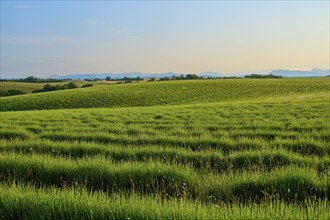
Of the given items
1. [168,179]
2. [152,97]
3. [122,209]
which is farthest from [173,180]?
[152,97]

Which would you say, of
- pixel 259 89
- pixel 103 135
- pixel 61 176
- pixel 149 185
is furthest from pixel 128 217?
pixel 259 89

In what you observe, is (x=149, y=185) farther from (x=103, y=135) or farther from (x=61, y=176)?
(x=103, y=135)

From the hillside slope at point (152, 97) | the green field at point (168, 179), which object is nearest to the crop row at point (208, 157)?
the green field at point (168, 179)

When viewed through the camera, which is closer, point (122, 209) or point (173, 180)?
point (122, 209)

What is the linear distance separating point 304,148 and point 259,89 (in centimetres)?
5479

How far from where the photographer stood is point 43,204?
4.32 m

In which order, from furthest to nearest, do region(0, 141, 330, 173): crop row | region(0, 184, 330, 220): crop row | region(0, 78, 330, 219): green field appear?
region(0, 141, 330, 173): crop row, region(0, 78, 330, 219): green field, region(0, 184, 330, 220): crop row

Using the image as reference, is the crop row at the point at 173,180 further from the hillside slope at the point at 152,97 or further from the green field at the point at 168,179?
the hillside slope at the point at 152,97

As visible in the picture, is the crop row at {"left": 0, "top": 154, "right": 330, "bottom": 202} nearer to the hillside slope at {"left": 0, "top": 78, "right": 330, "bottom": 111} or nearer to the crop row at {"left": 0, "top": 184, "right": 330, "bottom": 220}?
the crop row at {"left": 0, "top": 184, "right": 330, "bottom": 220}

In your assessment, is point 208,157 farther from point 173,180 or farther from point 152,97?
point 152,97

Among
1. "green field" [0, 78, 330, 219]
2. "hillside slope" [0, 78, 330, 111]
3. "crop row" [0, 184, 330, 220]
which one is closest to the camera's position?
"crop row" [0, 184, 330, 220]

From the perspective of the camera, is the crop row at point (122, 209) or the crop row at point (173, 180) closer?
the crop row at point (122, 209)

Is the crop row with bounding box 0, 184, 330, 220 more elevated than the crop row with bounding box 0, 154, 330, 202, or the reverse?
the crop row with bounding box 0, 184, 330, 220

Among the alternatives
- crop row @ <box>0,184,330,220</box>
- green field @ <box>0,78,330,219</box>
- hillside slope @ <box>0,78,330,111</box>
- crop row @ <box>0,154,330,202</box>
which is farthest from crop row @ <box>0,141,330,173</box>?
hillside slope @ <box>0,78,330,111</box>
